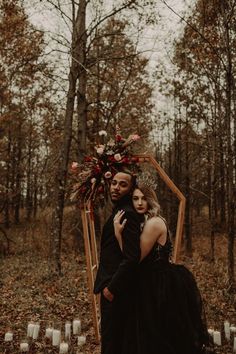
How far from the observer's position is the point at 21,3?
31.5ft

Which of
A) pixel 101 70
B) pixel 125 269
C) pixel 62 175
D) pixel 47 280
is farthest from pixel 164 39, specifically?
pixel 125 269

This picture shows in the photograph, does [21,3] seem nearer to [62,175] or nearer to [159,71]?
[62,175]

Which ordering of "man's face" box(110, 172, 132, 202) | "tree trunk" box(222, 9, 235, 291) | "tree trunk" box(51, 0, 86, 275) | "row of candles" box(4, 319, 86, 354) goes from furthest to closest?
"tree trunk" box(51, 0, 86, 275)
"tree trunk" box(222, 9, 235, 291)
"row of candles" box(4, 319, 86, 354)
"man's face" box(110, 172, 132, 202)

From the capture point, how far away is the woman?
3.53m

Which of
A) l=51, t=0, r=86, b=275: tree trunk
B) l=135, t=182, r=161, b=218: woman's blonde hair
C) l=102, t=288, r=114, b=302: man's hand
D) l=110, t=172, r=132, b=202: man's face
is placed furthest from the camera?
l=51, t=0, r=86, b=275: tree trunk

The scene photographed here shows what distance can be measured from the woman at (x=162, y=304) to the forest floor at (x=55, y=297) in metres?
2.17

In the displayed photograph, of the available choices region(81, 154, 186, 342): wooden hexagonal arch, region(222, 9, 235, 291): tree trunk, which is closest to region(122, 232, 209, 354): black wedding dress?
region(81, 154, 186, 342): wooden hexagonal arch

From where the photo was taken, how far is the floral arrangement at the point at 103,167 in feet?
16.8

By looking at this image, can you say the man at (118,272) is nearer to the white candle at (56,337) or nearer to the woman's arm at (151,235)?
the woman's arm at (151,235)

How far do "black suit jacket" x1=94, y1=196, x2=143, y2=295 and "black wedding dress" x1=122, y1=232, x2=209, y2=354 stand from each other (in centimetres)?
18

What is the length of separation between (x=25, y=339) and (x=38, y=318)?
1.05 meters

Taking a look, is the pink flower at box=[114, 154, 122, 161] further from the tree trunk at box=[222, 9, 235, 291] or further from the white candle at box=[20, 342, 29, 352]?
the tree trunk at box=[222, 9, 235, 291]

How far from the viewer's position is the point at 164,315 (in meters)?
3.56

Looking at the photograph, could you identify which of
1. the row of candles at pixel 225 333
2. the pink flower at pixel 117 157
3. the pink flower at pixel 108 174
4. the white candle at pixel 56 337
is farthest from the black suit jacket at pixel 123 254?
the row of candles at pixel 225 333
